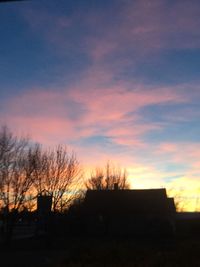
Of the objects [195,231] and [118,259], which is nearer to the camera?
[118,259]

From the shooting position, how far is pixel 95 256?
20.5 m

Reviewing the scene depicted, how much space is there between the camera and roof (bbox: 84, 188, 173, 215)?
55.0m

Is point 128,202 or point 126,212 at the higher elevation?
point 128,202

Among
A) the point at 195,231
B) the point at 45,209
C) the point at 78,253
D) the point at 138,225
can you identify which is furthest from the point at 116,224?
the point at 78,253

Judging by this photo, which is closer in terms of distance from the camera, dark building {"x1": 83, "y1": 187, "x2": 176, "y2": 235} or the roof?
dark building {"x1": 83, "y1": 187, "x2": 176, "y2": 235}

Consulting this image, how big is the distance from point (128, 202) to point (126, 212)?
2890 mm

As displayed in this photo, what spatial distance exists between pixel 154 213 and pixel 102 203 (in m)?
7.38

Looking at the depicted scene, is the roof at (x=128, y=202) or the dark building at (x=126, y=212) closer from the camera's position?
the dark building at (x=126, y=212)

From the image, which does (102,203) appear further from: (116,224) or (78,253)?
(78,253)

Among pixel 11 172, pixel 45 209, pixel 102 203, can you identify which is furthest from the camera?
pixel 102 203

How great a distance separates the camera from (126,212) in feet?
179

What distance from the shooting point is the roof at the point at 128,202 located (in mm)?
55031

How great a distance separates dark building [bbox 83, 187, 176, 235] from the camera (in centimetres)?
5228

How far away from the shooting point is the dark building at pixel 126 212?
5228cm
